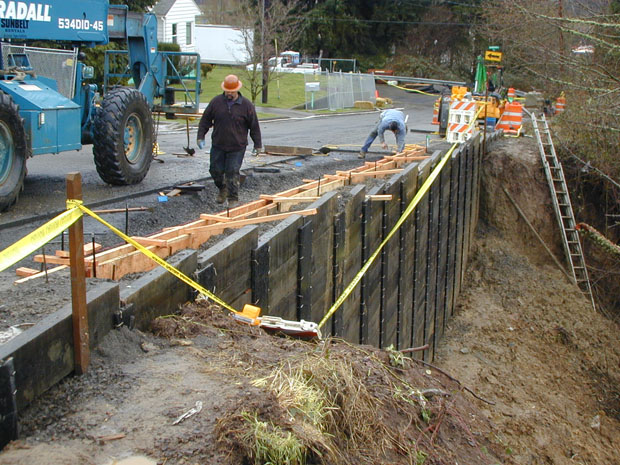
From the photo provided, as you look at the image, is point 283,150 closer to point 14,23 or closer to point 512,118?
point 14,23

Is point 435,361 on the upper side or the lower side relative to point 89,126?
lower

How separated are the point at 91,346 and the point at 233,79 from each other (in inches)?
272

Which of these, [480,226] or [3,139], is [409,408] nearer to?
[3,139]

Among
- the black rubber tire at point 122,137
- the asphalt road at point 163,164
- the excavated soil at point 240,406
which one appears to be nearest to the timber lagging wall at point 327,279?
the excavated soil at point 240,406

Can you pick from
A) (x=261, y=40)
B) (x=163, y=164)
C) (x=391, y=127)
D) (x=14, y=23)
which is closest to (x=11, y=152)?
(x=14, y=23)

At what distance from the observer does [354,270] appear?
10047 mm

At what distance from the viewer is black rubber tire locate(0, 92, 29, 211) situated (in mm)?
9320

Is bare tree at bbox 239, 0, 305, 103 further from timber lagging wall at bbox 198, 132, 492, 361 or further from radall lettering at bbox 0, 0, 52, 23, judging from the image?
radall lettering at bbox 0, 0, 52, 23

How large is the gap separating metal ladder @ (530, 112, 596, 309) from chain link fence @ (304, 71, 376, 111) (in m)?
18.7

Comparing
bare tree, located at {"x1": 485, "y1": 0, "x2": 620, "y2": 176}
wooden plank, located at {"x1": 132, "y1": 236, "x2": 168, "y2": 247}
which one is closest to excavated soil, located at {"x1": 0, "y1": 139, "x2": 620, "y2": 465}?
wooden plank, located at {"x1": 132, "y1": 236, "x2": 168, "y2": 247}

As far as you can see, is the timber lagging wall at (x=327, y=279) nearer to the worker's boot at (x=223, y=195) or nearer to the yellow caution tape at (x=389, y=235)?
Answer: the yellow caution tape at (x=389, y=235)

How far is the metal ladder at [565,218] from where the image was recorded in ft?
68.2

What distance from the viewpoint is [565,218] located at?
21.4 m

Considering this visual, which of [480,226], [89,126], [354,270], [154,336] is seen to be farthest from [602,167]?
[154,336]
